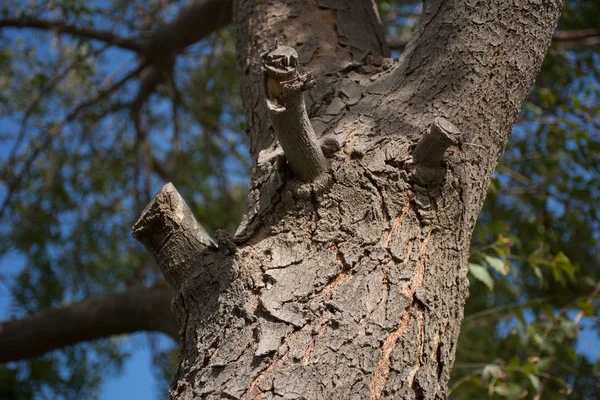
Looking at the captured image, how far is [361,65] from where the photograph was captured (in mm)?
1738

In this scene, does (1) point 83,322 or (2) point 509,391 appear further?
(1) point 83,322

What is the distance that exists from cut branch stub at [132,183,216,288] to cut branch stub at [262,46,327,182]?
0.78ft

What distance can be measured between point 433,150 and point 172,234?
55cm

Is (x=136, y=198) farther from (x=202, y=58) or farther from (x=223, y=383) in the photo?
(x=223, y=383)

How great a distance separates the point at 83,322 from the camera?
10.8ft

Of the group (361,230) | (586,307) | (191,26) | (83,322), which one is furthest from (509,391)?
(191,26)

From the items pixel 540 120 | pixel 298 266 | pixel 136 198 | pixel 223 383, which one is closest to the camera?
pixel 223 383

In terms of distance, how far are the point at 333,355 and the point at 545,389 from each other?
2409mm

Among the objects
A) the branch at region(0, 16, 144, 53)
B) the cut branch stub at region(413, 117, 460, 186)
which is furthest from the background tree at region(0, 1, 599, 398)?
the cut branch stub at region(413, 117, 460, 186)

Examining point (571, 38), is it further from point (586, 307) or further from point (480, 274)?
point (480, 274)

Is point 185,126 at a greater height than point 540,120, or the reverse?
point 185,126

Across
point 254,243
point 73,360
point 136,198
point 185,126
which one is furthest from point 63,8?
point 254,243

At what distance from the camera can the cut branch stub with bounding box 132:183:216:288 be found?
1.32 meters

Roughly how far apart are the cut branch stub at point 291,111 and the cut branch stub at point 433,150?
0.64 feet
